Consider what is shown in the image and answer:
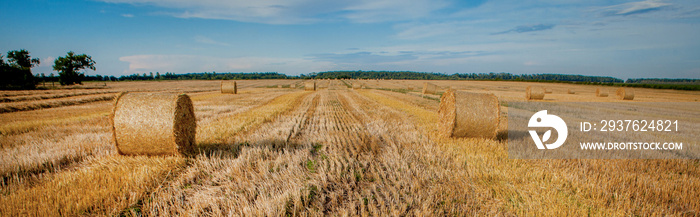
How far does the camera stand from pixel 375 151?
6.29 m

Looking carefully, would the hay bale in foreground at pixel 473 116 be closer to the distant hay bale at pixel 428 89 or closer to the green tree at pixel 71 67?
the distant hay bale at pixel 428 89

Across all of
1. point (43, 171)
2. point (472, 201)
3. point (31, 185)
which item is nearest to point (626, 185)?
point (472, 201)

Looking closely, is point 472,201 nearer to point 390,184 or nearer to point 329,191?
point 390,184

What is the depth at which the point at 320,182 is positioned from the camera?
175 inches

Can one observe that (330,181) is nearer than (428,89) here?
Yes

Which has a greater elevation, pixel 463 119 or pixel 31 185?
pixel 463 119

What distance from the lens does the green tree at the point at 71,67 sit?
47.9m

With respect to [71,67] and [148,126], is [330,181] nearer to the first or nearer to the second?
[148,126]

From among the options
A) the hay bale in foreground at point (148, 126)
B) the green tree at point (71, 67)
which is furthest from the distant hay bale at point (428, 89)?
the green tree at point (71, 67)

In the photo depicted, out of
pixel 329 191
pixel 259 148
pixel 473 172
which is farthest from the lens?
pixel 259 148

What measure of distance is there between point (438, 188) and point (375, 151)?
85.9 inches

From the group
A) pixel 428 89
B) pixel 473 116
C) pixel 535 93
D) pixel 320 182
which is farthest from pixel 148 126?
pixel 535 93

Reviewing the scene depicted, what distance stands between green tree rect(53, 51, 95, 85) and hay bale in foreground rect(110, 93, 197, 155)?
190 ft

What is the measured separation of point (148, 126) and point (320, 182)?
3534 millimetres
